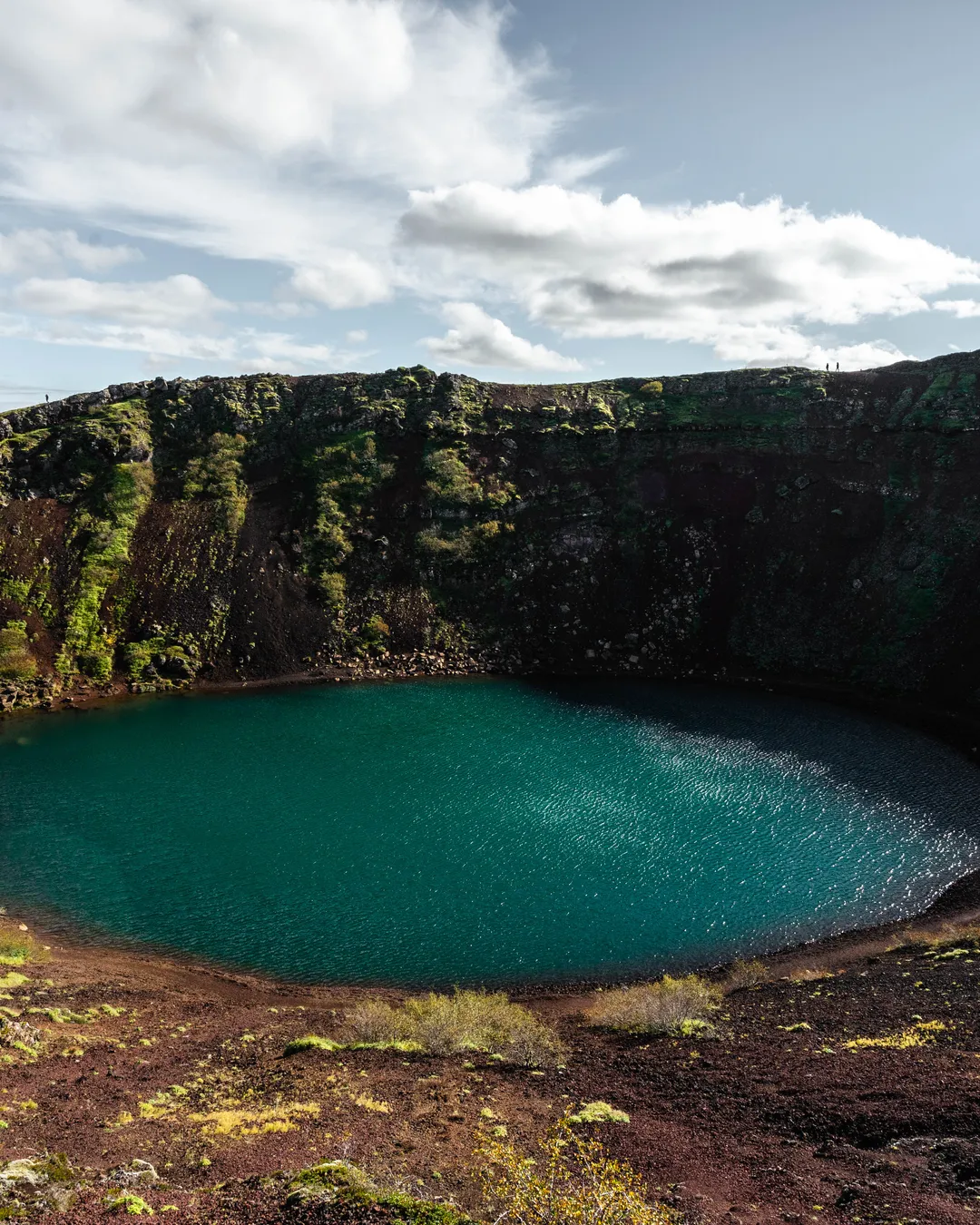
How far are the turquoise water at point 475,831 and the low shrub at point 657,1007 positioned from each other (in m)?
5.16

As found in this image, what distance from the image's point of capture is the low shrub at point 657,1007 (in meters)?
30.7

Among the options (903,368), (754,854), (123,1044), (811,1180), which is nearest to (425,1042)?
(123,1044)

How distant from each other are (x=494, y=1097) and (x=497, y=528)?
77904mm

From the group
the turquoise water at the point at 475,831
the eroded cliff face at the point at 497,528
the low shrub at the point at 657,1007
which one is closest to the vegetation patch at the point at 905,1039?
the low shrub at the point at 657,1007

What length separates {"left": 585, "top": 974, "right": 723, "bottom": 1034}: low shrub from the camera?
1207 inches

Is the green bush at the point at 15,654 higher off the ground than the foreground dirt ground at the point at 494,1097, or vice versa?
the green bush at the point at 15,654

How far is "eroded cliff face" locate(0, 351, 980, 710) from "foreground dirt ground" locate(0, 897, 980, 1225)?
52.1 m

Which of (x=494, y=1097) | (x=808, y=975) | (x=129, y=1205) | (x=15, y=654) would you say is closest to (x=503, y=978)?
(x=494, y=1097)

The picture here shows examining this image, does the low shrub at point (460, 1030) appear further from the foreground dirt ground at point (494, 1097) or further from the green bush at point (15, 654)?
the green bush at point (15, 654)

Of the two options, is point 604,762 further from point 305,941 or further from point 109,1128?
point 109,1128

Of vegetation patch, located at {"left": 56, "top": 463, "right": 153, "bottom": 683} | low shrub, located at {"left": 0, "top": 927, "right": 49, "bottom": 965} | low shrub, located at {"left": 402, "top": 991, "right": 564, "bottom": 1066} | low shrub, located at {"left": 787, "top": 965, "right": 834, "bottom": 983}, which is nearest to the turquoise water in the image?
low shrub, located at {"left": 787, "top": 965, "right": 834, "bottom": 983}

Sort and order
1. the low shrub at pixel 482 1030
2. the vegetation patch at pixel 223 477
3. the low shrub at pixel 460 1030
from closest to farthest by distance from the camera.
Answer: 1. the low shrub at pixel 482 1030
2. the low shrub at pixel 460 1030
3. the vegetation patch at pixel 223 477

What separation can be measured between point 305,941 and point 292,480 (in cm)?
7317

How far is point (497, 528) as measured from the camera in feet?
318
